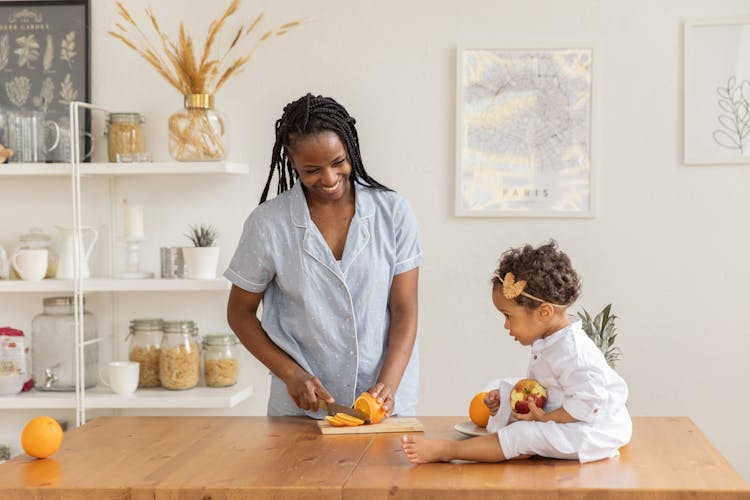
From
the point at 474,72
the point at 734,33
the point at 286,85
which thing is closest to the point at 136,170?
the point at 286,85

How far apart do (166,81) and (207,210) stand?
1.70 ft

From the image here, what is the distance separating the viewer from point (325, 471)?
1.70 metres

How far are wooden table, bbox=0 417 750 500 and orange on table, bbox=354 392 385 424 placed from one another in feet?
0.21

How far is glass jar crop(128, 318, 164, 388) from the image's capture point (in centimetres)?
353

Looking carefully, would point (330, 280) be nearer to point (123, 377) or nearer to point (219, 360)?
point (219, 360)

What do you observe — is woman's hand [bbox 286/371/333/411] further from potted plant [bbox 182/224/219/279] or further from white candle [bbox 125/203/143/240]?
white candle [bbox 125/203/143/240]

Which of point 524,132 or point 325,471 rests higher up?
point 524,132

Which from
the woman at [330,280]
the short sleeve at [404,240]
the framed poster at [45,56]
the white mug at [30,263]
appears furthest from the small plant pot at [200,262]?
the short sleeve at [404,240]

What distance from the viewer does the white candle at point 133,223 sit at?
138 inches

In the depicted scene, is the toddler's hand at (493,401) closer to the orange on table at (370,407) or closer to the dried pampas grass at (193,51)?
the orange on table at (370,407)

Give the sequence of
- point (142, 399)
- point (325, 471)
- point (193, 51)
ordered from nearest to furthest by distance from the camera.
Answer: point (325, 471)
point (142, 399)
point (193, 51)

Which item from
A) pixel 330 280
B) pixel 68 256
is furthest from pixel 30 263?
pixel 330 280

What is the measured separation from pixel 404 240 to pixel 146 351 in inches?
62.6

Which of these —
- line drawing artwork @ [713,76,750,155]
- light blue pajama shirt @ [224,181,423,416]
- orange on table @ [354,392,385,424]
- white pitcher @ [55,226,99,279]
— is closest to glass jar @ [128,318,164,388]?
white pitcher @ [55,226,99,279]
